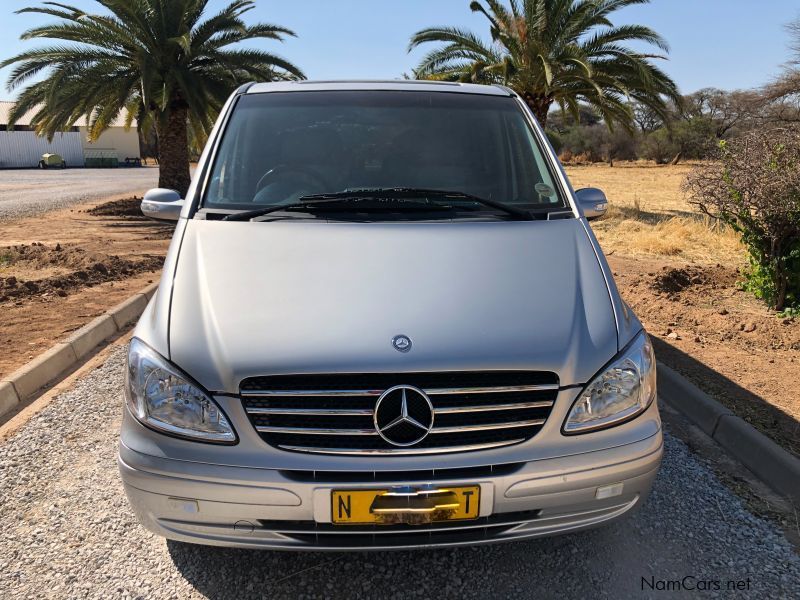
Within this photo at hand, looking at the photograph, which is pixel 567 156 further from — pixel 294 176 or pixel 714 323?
pixel 294 176

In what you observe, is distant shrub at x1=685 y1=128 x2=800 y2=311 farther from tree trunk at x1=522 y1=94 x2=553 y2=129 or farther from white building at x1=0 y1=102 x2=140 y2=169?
white building at x1=0 y1=102 x2=140 y2=169

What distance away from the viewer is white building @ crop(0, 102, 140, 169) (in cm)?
5119

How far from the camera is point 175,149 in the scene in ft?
50.8

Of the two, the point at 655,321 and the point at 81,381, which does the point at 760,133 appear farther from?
the point at 81,381

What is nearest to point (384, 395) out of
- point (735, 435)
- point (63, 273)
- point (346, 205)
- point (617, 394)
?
point (617, 394)

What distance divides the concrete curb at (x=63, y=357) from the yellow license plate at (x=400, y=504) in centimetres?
296

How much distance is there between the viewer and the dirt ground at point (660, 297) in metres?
4.48

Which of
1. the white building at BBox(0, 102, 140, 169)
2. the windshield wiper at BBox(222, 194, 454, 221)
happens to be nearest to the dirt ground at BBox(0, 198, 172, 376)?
the windshield wiper at BBox(222, 194, 454, 221)

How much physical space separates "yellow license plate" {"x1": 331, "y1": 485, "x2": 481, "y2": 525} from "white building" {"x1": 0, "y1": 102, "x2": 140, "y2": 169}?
50411 mm

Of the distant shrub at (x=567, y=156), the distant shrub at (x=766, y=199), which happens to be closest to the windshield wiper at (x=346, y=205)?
the distant shrub at (x=766, y=199)

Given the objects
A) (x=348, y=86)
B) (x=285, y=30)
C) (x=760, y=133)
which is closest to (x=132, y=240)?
(x=285, y=30)

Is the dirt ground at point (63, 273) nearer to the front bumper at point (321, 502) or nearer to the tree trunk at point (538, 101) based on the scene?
the front bumper at point (321, 502)

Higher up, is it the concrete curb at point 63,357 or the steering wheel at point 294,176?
the steering wheel at point 294,176
